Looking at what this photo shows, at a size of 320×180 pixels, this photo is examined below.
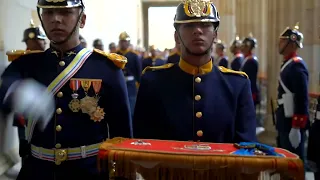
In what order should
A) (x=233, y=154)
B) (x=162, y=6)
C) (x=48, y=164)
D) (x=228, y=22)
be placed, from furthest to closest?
(x=162, y=6)
(x=228, y=22)
(x=48, y=164)
(x=233, y=154)

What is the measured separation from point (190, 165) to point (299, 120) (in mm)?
3386

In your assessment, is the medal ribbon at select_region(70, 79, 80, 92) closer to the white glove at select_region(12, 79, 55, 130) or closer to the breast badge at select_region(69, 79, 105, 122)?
the breast badge at select_region(69, 79, 105, 122)

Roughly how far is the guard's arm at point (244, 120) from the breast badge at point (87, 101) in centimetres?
73

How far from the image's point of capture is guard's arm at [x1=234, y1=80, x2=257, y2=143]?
241cm

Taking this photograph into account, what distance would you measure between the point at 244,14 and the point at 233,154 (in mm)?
11094

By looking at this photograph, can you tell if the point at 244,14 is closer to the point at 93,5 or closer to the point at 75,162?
the point at 93,5

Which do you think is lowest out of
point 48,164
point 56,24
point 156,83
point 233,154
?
point 48,164

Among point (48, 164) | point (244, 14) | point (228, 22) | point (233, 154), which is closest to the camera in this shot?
point (233, 154)

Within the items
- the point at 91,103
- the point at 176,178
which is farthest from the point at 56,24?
the point at 176,178

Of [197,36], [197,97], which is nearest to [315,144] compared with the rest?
[197,97]

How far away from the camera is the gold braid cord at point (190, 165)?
5.76ft

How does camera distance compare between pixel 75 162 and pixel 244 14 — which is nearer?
pixel 75 162

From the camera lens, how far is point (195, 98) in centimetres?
241

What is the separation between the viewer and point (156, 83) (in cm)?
246
